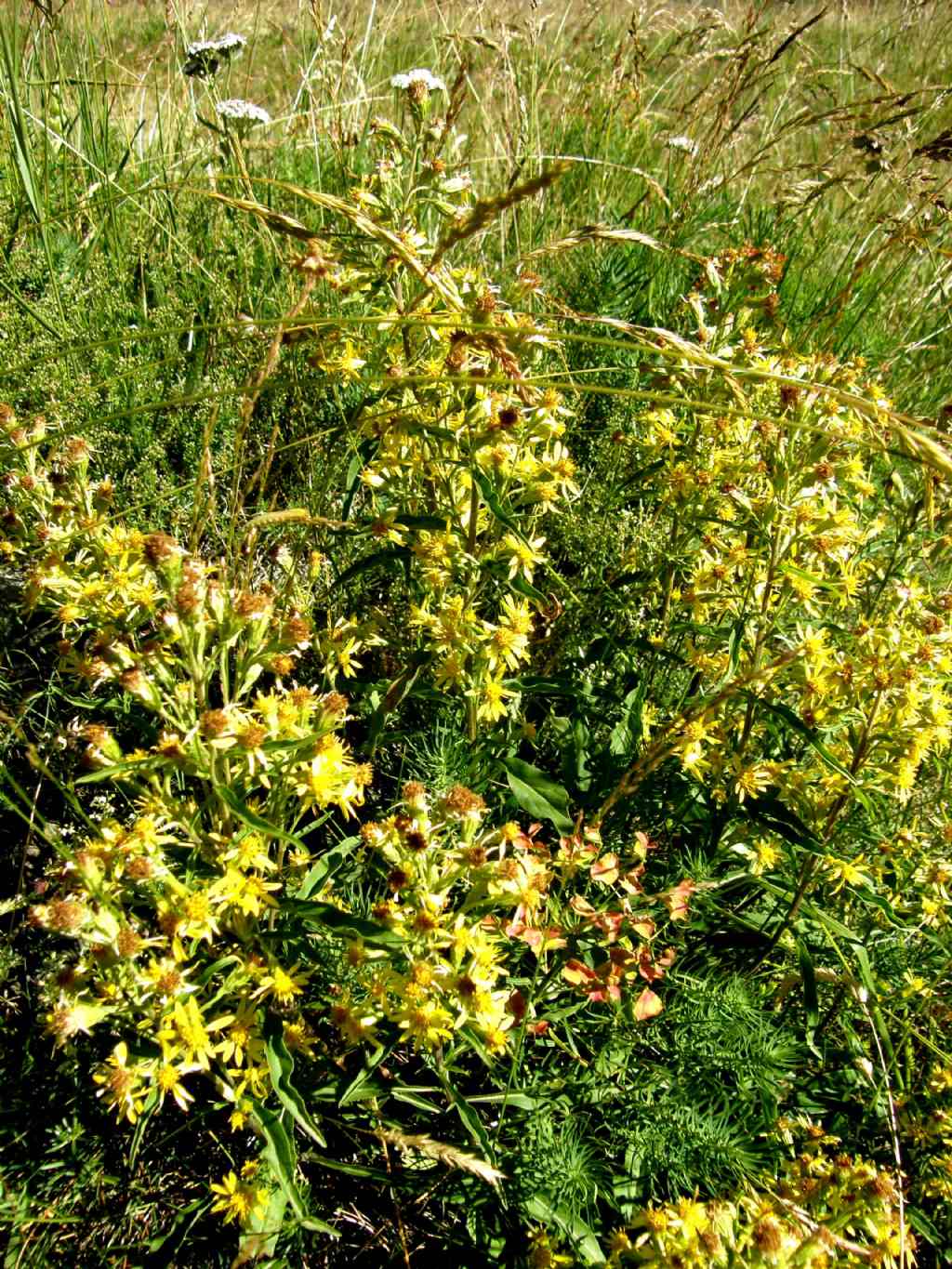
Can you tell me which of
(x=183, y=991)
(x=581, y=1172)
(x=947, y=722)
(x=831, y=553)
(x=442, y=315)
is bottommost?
(x=581, y=1172)

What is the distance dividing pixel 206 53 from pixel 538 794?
10.7ft

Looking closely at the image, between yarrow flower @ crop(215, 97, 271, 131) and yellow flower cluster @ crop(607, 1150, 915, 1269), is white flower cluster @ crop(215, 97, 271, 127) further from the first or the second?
yellow flower cluster @ crop(607, 1150, 915, 1269)

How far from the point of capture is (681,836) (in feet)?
7.35

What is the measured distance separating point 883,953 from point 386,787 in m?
1.20

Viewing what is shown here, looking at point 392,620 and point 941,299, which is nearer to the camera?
point 392,620

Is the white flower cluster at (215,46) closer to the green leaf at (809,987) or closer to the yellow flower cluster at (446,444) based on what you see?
the yellow flower cluster at (446,444)

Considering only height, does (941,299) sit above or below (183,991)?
above

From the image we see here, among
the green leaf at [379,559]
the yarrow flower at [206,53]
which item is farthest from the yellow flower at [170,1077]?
the yarrow flower at [206,53]

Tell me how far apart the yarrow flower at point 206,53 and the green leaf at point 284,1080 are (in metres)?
3.33

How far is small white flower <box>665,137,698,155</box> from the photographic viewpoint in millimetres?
3922

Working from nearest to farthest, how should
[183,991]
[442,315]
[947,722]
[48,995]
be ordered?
[183,991]
[48,995]
[442,315]
[947,722]

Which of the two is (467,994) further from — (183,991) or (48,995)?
(48,995)

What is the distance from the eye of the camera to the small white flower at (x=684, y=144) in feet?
12.9

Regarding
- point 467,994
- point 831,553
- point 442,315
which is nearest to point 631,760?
point 831,553
